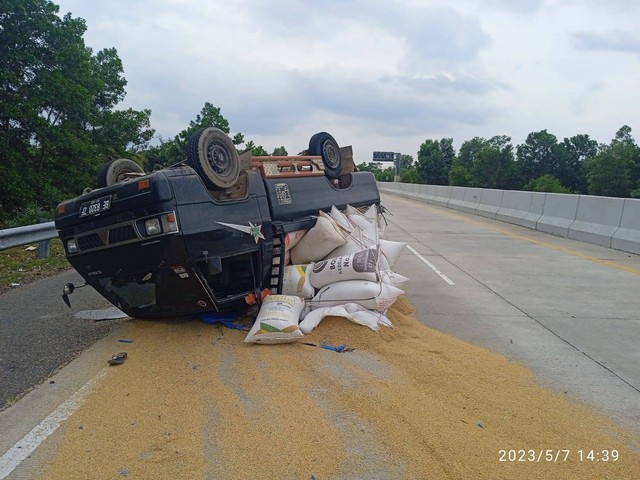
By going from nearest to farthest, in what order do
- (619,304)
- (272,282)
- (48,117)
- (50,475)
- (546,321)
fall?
(50,475) < (272,282) < (546,321) < (619,304) < (48,117)

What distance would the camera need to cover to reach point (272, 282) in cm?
575

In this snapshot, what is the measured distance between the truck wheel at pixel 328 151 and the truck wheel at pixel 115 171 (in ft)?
8.32

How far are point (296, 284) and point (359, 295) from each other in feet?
2.59

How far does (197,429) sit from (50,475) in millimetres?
867

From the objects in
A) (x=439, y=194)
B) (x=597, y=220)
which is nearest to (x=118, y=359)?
(x=597, y=220)

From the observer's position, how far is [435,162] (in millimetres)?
97000

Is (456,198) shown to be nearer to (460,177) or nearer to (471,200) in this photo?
(471,200)

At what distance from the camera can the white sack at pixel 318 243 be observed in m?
6.13

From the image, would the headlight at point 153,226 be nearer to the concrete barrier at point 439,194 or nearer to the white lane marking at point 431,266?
the white lane marking at point 431,266

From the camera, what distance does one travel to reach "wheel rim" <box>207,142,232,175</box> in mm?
5098

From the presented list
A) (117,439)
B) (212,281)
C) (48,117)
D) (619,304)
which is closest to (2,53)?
(48,117)

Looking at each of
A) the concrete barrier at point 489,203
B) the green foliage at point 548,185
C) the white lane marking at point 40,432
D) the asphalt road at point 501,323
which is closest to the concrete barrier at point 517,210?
the concrete barrier at point 489,203

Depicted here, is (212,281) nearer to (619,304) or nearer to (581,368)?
(581,368)
